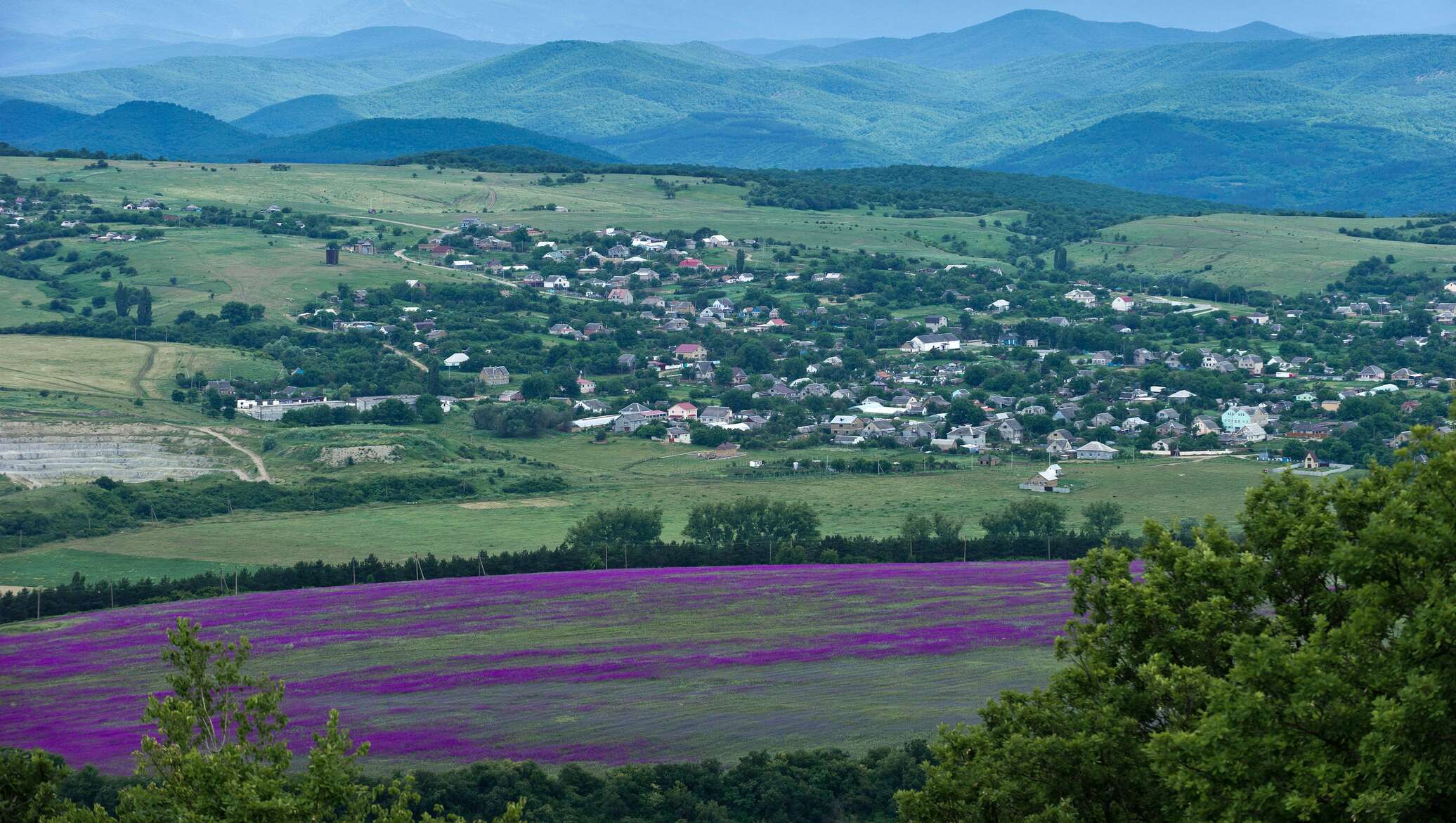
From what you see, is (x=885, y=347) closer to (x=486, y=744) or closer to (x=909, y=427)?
(x=909, y=427)

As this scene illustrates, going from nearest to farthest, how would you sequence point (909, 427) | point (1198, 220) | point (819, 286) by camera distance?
point (909, 427) → point (819, 286) → point (1198, 220)

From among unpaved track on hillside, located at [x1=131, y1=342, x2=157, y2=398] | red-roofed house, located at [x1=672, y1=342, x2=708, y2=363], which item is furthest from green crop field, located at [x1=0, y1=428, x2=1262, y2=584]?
red-roofed house, located at [x1=672, y1=342, x2=708, y2=363]

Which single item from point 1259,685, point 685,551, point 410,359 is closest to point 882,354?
point 410,359

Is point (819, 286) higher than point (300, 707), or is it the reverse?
point (819, 286)

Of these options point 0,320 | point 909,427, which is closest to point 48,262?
point 0,320

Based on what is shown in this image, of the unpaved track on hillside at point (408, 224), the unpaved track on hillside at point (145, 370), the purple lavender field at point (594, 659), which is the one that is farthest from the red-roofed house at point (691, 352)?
the purple lavender field at point (594, 659)

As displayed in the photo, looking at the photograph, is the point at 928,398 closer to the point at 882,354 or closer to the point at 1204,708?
the point at 882,354
